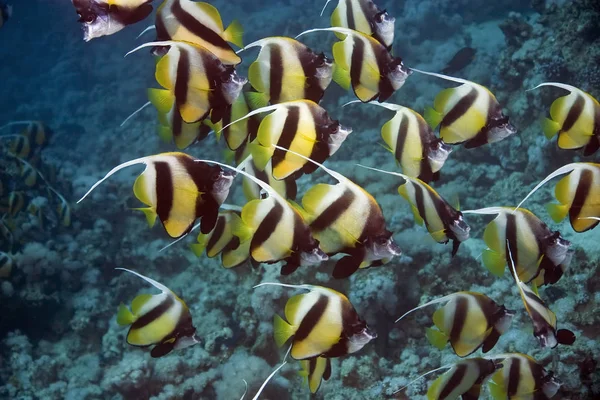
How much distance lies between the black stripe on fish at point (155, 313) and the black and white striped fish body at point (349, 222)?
105 cm

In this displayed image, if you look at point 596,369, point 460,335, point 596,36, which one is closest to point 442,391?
point 460,335

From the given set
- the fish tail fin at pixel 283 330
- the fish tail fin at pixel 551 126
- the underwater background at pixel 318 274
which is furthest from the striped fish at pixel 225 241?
the underwater background at pixel 318 274

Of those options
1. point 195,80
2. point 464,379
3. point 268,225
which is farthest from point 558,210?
point 195,80

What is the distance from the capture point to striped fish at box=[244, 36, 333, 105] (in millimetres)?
2045

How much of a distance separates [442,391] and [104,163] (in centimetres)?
1062

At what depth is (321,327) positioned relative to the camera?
6.38ft

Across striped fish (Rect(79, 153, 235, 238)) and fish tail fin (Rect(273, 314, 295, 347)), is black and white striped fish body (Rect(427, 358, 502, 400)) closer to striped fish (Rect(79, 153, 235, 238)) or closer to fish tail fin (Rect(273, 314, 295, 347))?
fish tail fin (Rect(273, 314, 295, 347))

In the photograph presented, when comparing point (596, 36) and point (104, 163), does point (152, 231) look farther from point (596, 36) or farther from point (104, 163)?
point (596, 36)

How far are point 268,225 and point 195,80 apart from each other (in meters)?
0.65

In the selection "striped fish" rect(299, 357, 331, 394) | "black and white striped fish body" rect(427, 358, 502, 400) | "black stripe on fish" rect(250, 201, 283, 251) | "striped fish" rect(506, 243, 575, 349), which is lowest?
"striped fish" rect(299, 357, 331, 394)

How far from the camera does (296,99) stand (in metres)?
2.09

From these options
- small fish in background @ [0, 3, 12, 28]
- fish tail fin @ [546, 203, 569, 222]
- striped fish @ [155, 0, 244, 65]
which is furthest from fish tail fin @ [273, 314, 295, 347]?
small fish in background @ [0, 3, 12, 28]

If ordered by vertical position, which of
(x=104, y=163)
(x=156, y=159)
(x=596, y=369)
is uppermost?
(x=156, y=159)

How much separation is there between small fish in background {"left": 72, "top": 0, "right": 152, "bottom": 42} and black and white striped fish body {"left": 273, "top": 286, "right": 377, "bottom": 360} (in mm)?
1224
